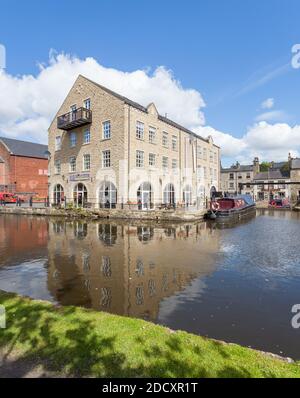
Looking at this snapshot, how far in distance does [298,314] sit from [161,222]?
52.5ft

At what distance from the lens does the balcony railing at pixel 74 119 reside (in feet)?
92.4

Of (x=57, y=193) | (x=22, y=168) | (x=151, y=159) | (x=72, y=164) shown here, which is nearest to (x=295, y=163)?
(x=151, y=159)

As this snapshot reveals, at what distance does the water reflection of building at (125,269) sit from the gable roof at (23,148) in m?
37.6

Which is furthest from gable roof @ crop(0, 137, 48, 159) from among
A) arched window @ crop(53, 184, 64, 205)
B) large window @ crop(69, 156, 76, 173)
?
large window @ crop(69, 156, 76, 173)

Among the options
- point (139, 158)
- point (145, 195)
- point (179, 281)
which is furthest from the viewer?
point (145, 195)

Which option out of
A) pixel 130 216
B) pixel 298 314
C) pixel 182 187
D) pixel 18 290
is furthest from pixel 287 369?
pixel 182 187

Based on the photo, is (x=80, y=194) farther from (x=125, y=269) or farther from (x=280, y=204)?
(x=280, y=204)

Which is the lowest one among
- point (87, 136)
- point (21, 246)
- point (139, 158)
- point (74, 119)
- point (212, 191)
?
point (21, 246)

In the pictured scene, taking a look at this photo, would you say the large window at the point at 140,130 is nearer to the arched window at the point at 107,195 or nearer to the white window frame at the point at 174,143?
the arched window at the point at 107,195

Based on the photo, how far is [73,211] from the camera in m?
25.3

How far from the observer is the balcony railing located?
92.4ft

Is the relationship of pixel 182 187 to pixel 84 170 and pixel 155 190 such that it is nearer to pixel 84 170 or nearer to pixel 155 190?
pixel 155 190

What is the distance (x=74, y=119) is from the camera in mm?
29078

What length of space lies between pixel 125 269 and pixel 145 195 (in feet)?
65.1
